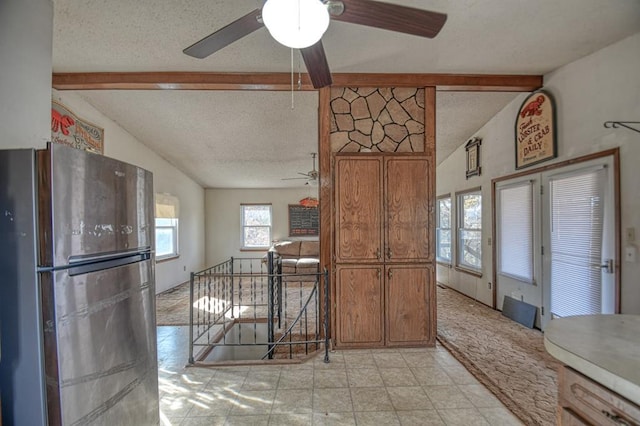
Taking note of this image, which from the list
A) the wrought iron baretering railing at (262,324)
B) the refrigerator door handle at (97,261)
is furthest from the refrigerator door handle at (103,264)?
the wrought iron baretering railing at (262,324)

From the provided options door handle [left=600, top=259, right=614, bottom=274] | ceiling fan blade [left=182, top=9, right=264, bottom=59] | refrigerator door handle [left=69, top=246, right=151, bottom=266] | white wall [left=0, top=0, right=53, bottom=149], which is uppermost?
ceiling fan blade [left=182, top=9, right=264, bottom=59]

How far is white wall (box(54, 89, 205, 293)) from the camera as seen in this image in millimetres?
3859

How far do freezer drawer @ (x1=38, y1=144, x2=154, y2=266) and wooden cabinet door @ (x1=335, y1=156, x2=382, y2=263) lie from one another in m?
1.89

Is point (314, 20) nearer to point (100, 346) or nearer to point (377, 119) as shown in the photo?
point (100, 346)

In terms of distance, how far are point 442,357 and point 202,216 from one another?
6.77 metres

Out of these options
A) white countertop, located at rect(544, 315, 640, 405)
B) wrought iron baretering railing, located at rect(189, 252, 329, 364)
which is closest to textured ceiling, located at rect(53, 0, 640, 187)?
wrought iron baretering railing, located at rect(189, 252, 329, 364)

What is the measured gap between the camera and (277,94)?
3.81 meters

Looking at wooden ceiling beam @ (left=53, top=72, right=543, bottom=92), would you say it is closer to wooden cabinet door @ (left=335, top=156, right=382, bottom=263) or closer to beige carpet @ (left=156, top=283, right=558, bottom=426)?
wooden cabinet door @ (left=335, top=156, right=382, bottom=263)

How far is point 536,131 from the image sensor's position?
3.52m

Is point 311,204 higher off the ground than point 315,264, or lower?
higher

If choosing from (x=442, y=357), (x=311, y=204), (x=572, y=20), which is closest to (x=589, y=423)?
(x=442, y=357)

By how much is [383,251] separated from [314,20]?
2.20 metres

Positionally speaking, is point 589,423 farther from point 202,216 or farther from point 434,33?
point 202,216

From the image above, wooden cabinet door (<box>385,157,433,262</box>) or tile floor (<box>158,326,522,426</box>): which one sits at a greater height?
wooden cabinet door (<box>385,157,433,262</box>)
